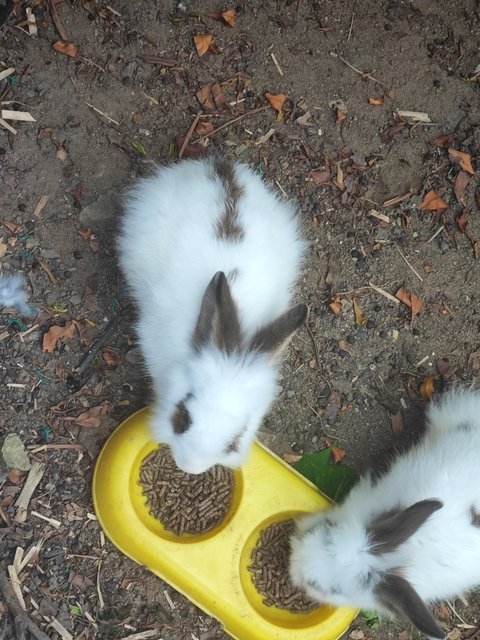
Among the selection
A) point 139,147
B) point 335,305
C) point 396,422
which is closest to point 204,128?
point 139,147

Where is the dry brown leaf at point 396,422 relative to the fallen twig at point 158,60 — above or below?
below

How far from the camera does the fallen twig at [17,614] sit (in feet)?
14.4

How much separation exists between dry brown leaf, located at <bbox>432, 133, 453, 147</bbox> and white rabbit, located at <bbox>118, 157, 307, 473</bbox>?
4.96ft

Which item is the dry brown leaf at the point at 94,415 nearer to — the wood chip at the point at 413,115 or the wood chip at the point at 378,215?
the wood chip at the point at 378,215

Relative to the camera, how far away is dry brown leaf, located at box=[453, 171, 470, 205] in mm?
5016

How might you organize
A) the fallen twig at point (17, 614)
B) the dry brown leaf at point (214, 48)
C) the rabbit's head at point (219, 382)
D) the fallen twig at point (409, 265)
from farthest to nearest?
the fallen twig at point (409, 265), the dry brown leaf at point (214, 48), the fallen twig at point (17, 614), the rabbit's head at point (219, 382)

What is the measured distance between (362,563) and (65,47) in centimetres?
391

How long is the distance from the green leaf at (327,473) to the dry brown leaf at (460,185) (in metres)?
2.14

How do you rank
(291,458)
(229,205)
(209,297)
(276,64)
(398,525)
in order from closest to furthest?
(209,297)
(398,525)
(229,205)
(291,458)
(276,64)

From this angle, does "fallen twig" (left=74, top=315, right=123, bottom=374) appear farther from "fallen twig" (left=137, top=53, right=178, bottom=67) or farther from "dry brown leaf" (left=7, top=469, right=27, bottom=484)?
"fallen twig" (left=137, top=53, right=178, bottom=67)

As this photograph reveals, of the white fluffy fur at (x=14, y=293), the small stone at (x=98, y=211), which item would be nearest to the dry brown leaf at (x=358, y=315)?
the small stone at (x=98, y=211)

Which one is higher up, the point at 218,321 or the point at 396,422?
the point at 218,321

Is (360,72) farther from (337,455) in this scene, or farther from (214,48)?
(337,455)

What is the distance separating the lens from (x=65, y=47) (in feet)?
15.1
